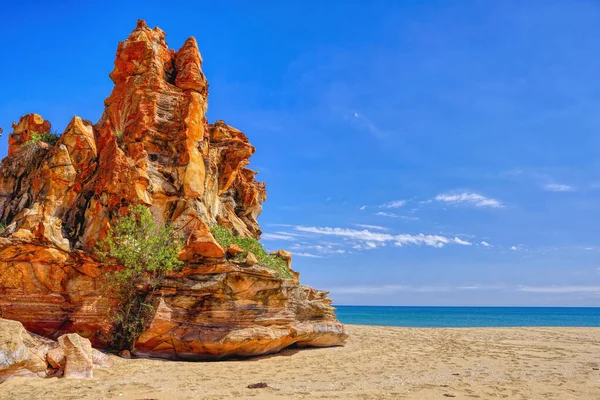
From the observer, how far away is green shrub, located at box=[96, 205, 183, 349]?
712 inches

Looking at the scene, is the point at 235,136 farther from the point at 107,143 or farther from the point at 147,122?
the point at 107,143

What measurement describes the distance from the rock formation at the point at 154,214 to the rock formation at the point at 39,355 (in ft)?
14.0

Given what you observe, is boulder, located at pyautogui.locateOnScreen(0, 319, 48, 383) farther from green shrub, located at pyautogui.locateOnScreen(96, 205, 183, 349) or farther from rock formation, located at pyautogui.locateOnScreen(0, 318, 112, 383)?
green shrub, located at pyautogui.locateOnScreen(96, 205, 183, 349)

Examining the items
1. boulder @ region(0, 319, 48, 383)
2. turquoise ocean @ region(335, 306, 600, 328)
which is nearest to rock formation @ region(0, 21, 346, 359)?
boulder @ region(0, 319, 48, 383)

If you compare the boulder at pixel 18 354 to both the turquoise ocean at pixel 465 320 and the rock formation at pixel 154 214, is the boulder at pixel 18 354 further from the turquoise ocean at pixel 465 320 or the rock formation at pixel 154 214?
the turquoise ocean at pixel 465 320

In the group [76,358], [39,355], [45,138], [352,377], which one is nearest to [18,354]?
[39,355]

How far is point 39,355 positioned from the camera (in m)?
13.0

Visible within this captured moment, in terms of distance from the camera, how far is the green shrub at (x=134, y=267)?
18.1m

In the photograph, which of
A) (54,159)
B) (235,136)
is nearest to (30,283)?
(54,159)

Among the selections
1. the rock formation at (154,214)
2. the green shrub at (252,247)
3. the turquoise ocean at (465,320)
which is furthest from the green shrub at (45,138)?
the turquoise ocean at (465,320)

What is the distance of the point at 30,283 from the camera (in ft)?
58.9

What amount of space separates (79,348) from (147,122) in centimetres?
1306

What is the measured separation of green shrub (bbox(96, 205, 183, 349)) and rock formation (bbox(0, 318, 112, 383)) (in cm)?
386

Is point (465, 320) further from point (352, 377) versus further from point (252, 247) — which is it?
point (352, 377)
